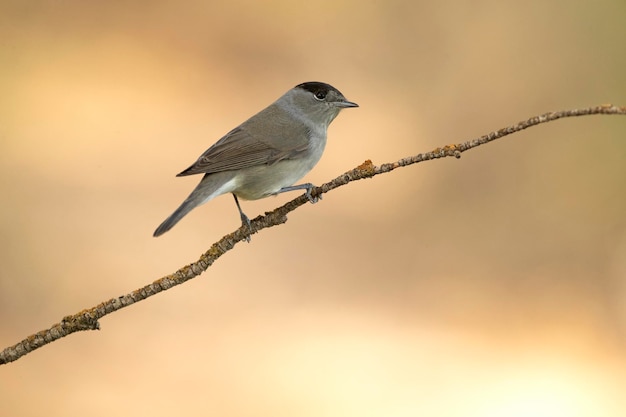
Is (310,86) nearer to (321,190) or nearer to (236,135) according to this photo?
(236,135)

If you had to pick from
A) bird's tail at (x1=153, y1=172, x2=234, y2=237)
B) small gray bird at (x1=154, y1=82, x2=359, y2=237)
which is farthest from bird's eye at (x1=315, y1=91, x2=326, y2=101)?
bird's tail at (x1=153, y1=172, x2=234, y2=237)

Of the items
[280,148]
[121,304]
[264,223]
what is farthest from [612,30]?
[121,304]

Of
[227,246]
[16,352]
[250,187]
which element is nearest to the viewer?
[16,352]

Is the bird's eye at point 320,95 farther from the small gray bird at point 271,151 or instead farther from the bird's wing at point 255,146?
the bird's wing at point 255,146

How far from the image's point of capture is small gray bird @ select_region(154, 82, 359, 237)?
12.2 feet

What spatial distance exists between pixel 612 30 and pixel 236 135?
7.34 m

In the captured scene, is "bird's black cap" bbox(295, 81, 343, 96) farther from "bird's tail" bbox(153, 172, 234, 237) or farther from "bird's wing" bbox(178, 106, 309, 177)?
"bird's tail" bbox(153, 172, 234, 237)

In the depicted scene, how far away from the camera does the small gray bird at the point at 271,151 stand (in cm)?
372

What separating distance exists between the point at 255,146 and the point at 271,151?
96 mm

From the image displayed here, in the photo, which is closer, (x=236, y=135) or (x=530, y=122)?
(x=530, y=122)

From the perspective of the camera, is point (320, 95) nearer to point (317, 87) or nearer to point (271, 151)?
point (317, 87)

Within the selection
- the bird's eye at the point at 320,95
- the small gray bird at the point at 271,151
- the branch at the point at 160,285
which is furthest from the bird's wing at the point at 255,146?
the branch at the point at 160,285

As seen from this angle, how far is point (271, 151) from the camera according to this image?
4043mm

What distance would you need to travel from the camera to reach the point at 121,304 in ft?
6.89
